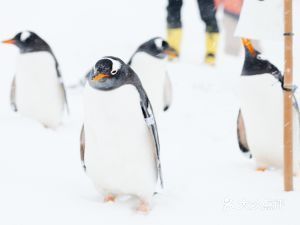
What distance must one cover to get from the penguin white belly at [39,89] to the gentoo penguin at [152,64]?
673 mm

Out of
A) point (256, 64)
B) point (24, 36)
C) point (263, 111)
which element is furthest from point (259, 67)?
point (24, 36)

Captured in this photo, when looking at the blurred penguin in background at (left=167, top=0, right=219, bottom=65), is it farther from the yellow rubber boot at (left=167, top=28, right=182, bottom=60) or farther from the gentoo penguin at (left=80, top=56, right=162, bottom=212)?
the gentoo penguin at (left=80, top=56, right=162, bottom=212)

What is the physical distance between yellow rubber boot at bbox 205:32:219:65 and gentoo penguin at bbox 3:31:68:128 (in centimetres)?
265

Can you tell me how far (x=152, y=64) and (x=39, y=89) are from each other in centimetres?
95

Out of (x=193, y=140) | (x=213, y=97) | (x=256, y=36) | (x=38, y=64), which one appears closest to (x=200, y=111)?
(x=213, y=97)

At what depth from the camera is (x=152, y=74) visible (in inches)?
157

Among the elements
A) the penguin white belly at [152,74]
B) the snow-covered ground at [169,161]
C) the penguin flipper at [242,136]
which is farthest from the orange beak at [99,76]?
the penguin white belly at [152,74]

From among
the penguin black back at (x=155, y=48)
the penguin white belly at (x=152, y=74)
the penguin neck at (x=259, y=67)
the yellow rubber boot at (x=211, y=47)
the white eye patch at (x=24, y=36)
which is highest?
the white eye patch at (x=24, y=36)

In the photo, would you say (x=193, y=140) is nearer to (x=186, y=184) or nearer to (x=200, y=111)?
(x=200, y=111)

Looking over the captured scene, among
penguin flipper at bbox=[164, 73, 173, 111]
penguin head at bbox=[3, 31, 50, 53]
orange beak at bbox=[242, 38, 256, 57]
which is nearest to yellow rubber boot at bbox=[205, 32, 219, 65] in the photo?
penguin flipper at bbox=[164, 73, 173, 111]

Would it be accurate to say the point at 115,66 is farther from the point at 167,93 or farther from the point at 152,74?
the point at 167,93

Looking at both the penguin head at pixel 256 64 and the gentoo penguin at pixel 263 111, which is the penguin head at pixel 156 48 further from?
the penguin head at pixel 256 64

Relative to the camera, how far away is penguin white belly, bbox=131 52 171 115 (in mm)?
3930

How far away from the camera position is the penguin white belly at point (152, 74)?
12.9 feet
